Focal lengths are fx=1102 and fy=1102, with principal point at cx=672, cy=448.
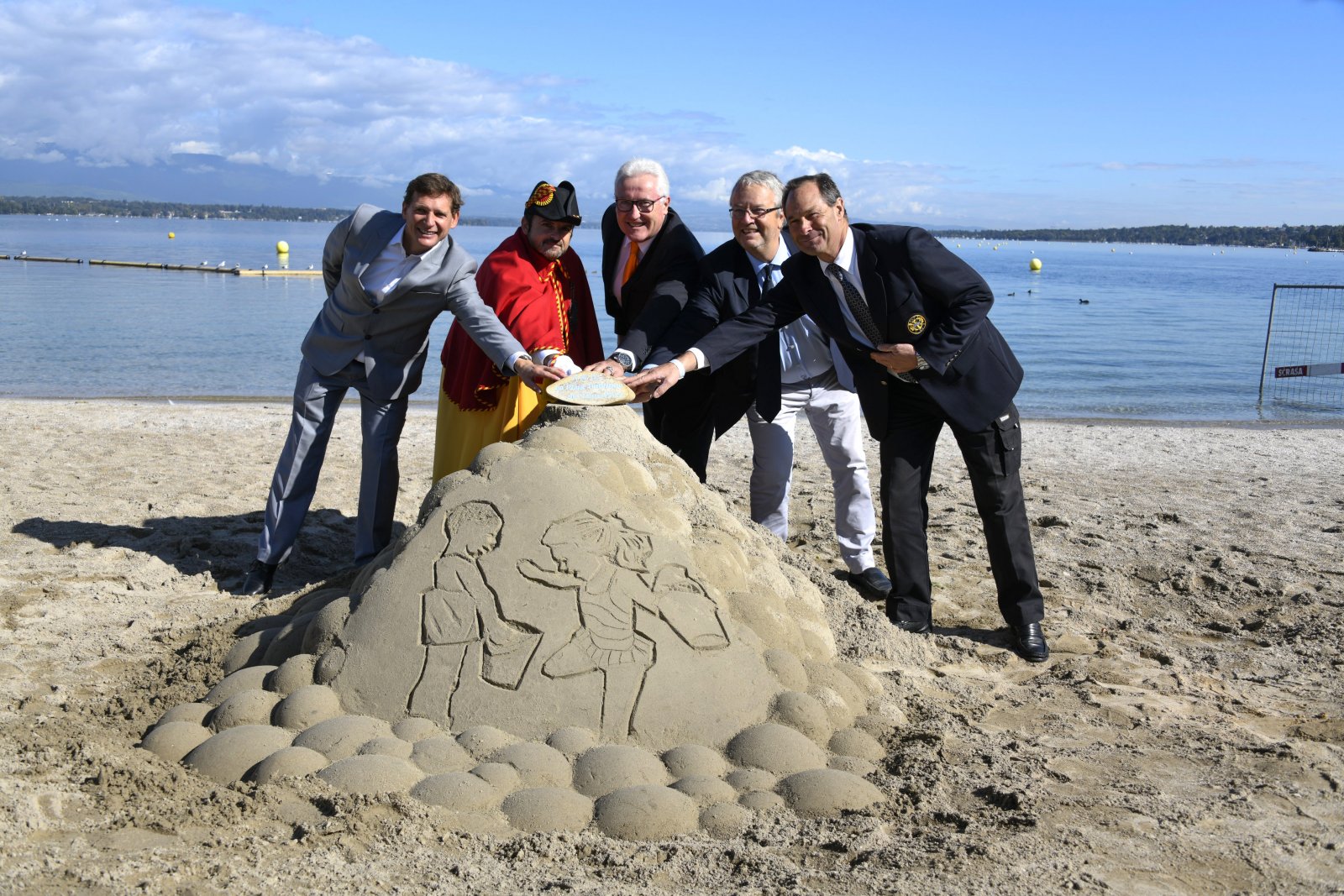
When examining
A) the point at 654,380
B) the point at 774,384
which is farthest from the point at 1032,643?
the point at 654,380

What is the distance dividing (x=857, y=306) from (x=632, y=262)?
1.14 metres

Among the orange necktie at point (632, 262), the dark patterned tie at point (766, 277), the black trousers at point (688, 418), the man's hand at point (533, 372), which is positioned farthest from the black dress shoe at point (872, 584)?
the man's hand at point (533, 372)

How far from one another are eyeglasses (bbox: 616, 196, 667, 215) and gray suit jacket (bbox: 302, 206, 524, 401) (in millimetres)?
721

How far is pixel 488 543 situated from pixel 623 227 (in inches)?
72.6

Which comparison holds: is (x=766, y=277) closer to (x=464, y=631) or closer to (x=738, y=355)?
(x=738, y=355)

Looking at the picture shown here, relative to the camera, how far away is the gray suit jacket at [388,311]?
4.75m

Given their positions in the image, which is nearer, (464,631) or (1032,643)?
(464,631)

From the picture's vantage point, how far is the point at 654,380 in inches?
180

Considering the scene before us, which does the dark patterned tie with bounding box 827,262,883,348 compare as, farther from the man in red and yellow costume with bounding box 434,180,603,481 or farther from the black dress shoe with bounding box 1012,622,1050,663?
the black dress shoe with bounding box 1012,622,1050,663

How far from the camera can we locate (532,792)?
308cm

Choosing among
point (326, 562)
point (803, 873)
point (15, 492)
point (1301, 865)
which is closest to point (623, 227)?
point (326, 562)

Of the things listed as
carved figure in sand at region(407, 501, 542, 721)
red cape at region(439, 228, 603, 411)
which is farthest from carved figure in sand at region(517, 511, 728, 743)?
red cape at region(439, 228, 603, 411)

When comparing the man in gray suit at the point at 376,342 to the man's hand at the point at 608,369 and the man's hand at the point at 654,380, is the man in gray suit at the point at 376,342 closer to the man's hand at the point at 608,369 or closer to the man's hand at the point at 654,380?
the man's hand at the point at 608,369

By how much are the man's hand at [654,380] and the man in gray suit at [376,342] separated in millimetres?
325
